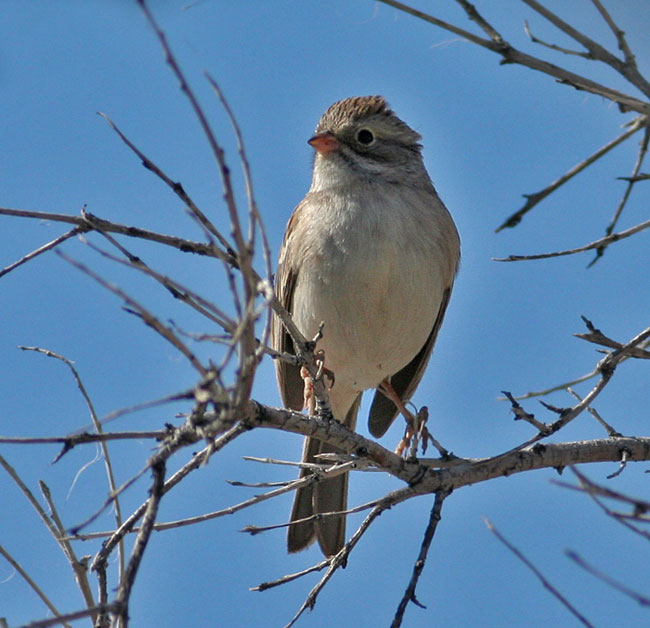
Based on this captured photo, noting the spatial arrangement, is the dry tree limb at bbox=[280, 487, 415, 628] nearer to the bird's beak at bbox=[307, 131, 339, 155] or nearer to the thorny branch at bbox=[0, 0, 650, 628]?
the thorny branch at bbox=[0, 0, 650, 628]

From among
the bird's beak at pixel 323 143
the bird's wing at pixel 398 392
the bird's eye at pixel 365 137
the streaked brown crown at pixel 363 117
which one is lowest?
the bird's wing at pixel 398 392

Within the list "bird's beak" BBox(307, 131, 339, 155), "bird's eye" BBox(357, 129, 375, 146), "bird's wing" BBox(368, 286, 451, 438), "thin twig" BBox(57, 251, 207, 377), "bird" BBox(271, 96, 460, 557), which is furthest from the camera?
"bird's wing" BBox(368, 286, 451, 438)

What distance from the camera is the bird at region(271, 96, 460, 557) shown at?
5.61 m

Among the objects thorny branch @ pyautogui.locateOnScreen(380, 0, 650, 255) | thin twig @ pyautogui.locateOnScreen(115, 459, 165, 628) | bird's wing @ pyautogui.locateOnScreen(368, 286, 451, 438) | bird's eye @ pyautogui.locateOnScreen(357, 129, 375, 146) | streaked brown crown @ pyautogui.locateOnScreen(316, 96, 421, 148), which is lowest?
thin twig @ pyautogui.locateOnScreen(115, 459, 165, 628)

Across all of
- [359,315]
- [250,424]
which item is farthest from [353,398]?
[250,424]

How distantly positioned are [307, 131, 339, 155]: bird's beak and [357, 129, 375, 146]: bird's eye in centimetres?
20

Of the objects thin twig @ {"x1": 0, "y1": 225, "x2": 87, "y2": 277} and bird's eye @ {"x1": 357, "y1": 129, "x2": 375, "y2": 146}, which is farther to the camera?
bird's eye @ {"x1": 357, "y1": 129, "x2": 375, "y2": 146}

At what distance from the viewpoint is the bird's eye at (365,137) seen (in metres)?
6.39

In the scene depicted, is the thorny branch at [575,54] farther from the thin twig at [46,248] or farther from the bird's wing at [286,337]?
the bird's wing at [286,337]

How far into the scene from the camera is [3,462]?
3.47 metres

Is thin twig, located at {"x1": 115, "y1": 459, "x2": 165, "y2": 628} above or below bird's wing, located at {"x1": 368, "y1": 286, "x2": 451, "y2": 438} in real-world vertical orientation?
below

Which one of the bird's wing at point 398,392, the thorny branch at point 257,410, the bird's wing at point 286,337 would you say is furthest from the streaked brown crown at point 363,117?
the thorny branch at point 257,410

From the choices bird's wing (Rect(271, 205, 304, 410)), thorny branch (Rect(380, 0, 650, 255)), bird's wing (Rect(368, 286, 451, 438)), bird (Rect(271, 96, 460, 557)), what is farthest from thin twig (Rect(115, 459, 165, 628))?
bird's wing (Rect(368, 286, 451, 438))

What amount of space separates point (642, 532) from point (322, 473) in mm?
2150
